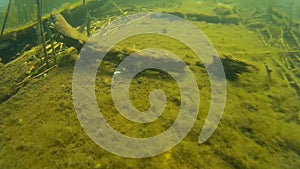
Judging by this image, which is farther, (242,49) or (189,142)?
(242,49)

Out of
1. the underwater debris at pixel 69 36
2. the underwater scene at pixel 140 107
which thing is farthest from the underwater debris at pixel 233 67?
the underwater debris at pixel 69 36

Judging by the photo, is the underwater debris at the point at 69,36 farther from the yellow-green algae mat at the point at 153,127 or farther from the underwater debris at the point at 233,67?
the underwater debris at the point at 233,67

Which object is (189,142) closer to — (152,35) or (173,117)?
(173,117)

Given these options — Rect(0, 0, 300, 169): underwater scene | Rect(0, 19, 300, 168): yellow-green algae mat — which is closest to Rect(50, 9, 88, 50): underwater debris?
Rect(0, 0, 300, 169): underwater scene

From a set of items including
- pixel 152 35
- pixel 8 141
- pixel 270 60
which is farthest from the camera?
pixel 152 35

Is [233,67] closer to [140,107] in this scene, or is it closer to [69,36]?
[140,107]

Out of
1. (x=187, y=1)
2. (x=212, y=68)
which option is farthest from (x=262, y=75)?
(x=187, y=1)

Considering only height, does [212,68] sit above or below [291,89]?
above
